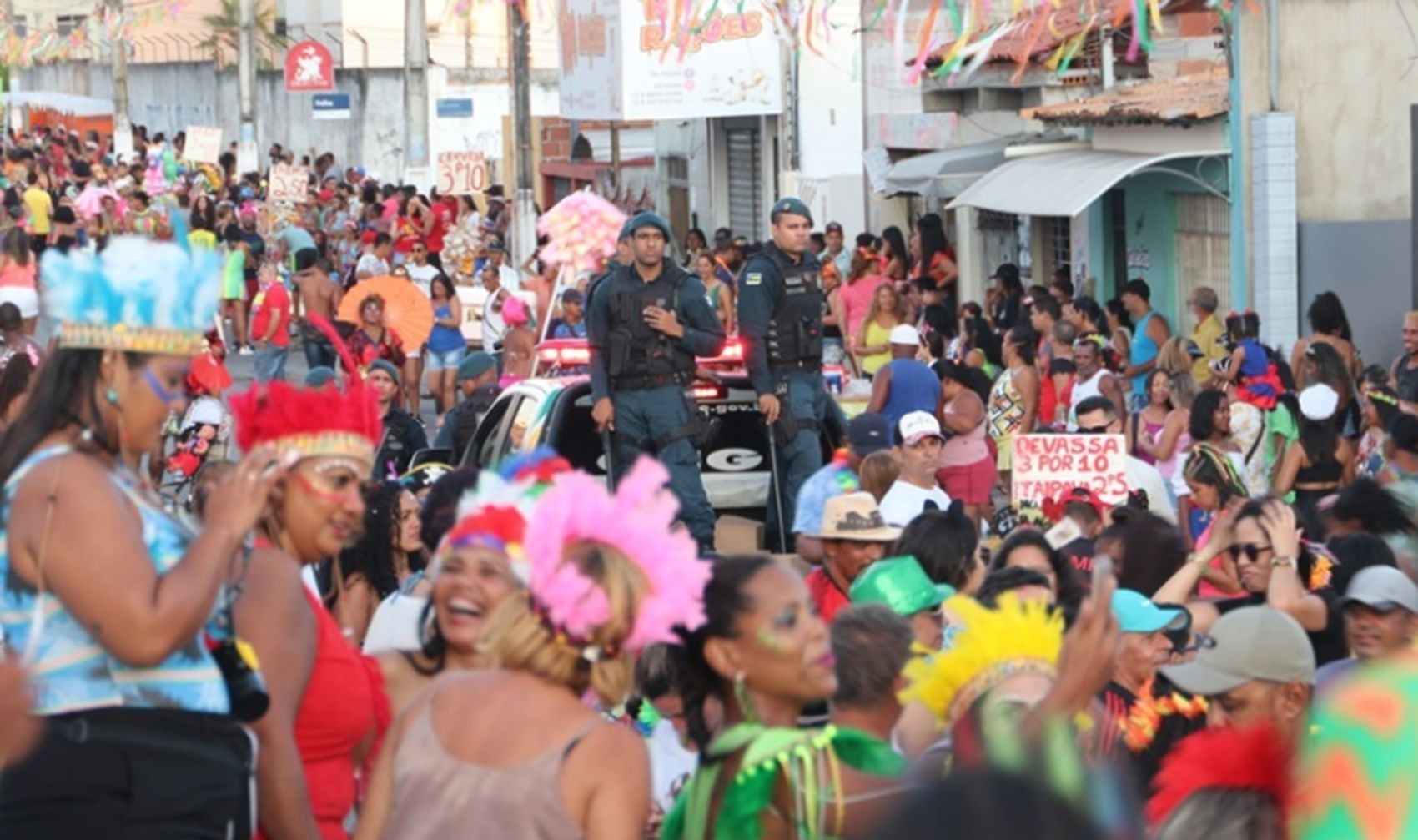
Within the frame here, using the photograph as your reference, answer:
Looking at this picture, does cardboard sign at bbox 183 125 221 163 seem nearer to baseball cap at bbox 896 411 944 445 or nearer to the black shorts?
baseball cap at bbox 896 411 944 445

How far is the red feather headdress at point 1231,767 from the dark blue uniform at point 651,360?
719 cm

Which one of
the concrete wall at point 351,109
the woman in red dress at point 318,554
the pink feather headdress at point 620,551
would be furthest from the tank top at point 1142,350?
the concrete wall at point 351,109

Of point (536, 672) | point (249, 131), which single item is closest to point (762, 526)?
point (536, 672)

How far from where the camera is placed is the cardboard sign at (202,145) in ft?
137

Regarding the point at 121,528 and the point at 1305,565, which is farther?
the point at 1305,565

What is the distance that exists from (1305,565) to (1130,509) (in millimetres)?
1807

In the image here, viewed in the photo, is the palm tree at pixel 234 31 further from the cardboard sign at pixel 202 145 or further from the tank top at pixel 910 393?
the tank top at pixel 910 393

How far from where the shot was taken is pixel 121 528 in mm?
4016

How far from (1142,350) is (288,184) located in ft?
58.9

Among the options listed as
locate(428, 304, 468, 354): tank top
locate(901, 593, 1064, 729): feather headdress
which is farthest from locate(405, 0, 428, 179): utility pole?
locate(901, 593, 1064, 729): feather headdress

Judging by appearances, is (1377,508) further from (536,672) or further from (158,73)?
(158,73)

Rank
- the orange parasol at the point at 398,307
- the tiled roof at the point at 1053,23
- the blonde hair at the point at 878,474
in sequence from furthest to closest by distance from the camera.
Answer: the orange parasol at the point at 398,307 → the tiled roof at the point at 1053,23 → the blonde hair at the point at 878,474

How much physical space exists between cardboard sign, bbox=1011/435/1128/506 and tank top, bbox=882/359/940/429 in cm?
227

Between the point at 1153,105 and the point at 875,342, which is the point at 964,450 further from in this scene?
the point at 1153,105
